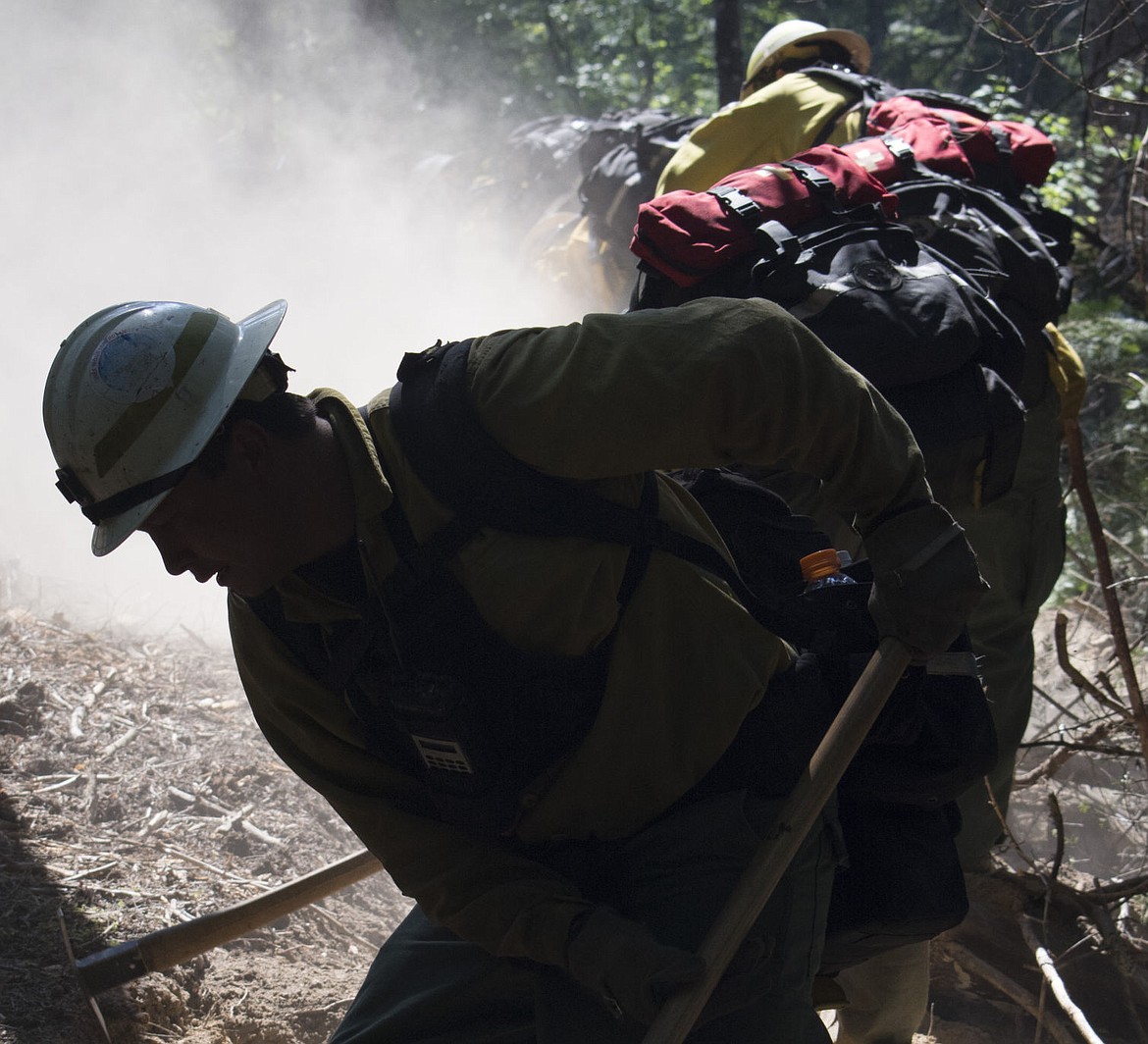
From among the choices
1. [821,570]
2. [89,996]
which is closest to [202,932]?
[89,996]

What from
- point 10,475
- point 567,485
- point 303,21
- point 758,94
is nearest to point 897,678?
point 567,485

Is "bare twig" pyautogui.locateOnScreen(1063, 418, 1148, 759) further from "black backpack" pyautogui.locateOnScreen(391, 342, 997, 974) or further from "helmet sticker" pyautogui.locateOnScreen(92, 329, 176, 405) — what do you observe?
"helmet sticker" pyautogui.locateOnScreen(92, 329, 176, 405)

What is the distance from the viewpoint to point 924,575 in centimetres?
194

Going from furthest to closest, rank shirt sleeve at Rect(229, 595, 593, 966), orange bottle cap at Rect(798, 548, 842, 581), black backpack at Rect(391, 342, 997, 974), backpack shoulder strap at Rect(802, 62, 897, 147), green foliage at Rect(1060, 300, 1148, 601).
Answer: green foliage at Rect(1060, 300, 1148, 601)
backpack shoulder strap at Rect(802, 62, 897, 147)
orange bottle cap at Rect(798, 548, 842, 581)
shirt sleeve at Rect(229, 595, 593, 966)
black backpack at Rect(391, 342, 997, 974)

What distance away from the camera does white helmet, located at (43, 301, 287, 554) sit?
1832mm

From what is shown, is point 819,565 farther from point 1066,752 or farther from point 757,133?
point 757,133

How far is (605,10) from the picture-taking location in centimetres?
1692

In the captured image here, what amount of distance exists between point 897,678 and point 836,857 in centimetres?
42

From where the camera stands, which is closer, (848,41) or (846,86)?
(846,86)

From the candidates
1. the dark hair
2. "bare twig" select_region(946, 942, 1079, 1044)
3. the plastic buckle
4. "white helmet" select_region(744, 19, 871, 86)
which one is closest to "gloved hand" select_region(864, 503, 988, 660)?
the dark hair

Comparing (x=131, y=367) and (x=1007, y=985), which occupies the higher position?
(x=131, y=367)

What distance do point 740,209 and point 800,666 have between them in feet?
4.24

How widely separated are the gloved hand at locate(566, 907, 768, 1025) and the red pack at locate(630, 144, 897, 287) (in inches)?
64.9

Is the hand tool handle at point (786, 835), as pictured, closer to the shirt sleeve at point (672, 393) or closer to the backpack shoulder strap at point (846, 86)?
the shirt sleeve at point (672, 393)
